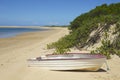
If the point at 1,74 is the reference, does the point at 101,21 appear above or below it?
above

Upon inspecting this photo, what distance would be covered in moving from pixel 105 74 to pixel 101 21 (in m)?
6.41

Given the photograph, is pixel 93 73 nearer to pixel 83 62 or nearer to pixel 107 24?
pixel 83 62

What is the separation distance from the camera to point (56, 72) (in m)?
10.1

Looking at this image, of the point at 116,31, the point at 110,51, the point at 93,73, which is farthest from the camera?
the point at 116,31

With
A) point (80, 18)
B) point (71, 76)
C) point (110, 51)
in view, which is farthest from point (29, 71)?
point (80, 18)

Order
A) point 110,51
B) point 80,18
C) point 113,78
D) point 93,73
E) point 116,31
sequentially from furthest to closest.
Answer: point 80,18
point 116,31
point 110,51
point 93,73
point 113,78

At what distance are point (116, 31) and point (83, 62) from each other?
5.14 m

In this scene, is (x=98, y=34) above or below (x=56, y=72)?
above

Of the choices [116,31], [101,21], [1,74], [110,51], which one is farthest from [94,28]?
[1,74]

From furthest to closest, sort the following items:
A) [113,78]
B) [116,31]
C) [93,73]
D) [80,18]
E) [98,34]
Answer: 1. [80,18]
2. [98,34]
3. [116,31]
4. [93,73]
5. [113,78]

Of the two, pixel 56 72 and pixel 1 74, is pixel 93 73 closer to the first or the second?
pixel 56 72

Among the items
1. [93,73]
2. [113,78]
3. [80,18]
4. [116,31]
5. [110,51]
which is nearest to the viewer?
[113,78]

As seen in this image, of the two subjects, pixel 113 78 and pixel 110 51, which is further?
pixel 110 51

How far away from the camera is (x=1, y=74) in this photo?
9.77 meters
